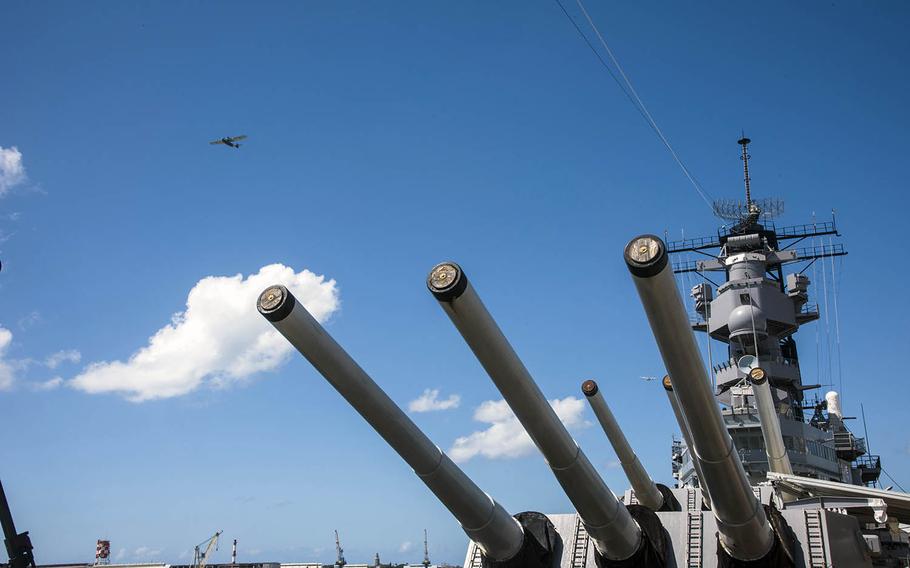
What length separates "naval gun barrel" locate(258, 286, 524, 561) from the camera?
7.24 meters

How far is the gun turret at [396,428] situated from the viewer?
23.8ft

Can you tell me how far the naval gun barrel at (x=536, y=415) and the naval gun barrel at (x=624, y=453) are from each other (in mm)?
4345

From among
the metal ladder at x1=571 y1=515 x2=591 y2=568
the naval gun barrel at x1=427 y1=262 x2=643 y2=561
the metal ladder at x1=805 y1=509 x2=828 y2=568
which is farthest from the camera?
the metal ladder at x1=571 y1=515 x2=591 y2=568

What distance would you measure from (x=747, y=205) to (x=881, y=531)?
Result: 1006 inches

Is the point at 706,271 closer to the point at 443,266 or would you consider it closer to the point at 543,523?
the point at 543,523

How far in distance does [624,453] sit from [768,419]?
4.55 m

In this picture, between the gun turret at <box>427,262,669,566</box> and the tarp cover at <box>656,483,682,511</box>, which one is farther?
the tarp cover at <box>656,483,682,511</box>

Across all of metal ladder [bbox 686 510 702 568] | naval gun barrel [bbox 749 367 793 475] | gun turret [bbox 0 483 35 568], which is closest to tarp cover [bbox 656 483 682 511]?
naval gun barrel [bbox 749 367 793 475]

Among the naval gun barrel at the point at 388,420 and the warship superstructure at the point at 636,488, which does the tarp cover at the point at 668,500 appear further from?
the naval gun barrel at the point at 388,420

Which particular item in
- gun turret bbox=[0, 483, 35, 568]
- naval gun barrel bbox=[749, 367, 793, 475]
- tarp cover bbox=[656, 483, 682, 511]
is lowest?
gun turret bbox=[0, 483, 35, 568]

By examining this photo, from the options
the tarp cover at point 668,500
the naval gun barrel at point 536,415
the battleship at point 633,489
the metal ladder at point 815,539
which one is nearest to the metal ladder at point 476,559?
the battleship at point 633,489

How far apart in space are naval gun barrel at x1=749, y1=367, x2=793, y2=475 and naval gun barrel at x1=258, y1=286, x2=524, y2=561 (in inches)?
370

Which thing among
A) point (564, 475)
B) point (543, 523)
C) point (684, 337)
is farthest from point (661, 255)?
point (543, 523)

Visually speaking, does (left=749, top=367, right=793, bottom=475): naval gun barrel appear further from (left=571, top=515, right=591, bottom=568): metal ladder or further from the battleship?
(left=571, top=515, right=591, bottom=568): metal ladder
